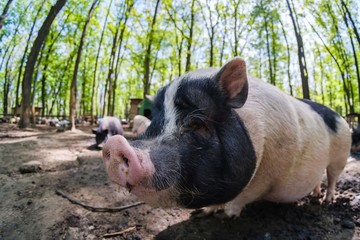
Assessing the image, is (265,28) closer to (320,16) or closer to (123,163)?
(320,16)

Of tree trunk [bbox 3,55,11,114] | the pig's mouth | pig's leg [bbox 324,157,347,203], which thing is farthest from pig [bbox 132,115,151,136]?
tree trunk [bbox 3,55,11,114]

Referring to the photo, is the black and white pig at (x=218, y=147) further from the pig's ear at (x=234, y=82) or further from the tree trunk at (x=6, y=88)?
the tree trunk at (x=6, y=88)

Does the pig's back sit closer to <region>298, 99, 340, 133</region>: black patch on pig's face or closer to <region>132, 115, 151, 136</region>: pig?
<region>298, 99, 340, 133</region>: black patch on pig's face

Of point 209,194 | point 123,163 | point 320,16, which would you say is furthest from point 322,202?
point 320,16

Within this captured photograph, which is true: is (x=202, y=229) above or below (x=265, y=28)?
below

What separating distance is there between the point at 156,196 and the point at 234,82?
1011 mm

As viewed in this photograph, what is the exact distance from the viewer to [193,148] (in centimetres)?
199

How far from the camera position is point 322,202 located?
367 cm

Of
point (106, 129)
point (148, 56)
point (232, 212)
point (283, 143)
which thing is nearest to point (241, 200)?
point (232, 212)

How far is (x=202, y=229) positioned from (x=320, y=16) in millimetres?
22043

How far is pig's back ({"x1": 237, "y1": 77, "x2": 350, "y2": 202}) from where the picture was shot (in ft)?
8.07

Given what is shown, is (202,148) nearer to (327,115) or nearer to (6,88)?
(327,115)

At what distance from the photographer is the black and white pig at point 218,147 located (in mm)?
1769

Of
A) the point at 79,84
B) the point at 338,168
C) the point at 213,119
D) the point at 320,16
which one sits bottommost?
the point at 338,168
